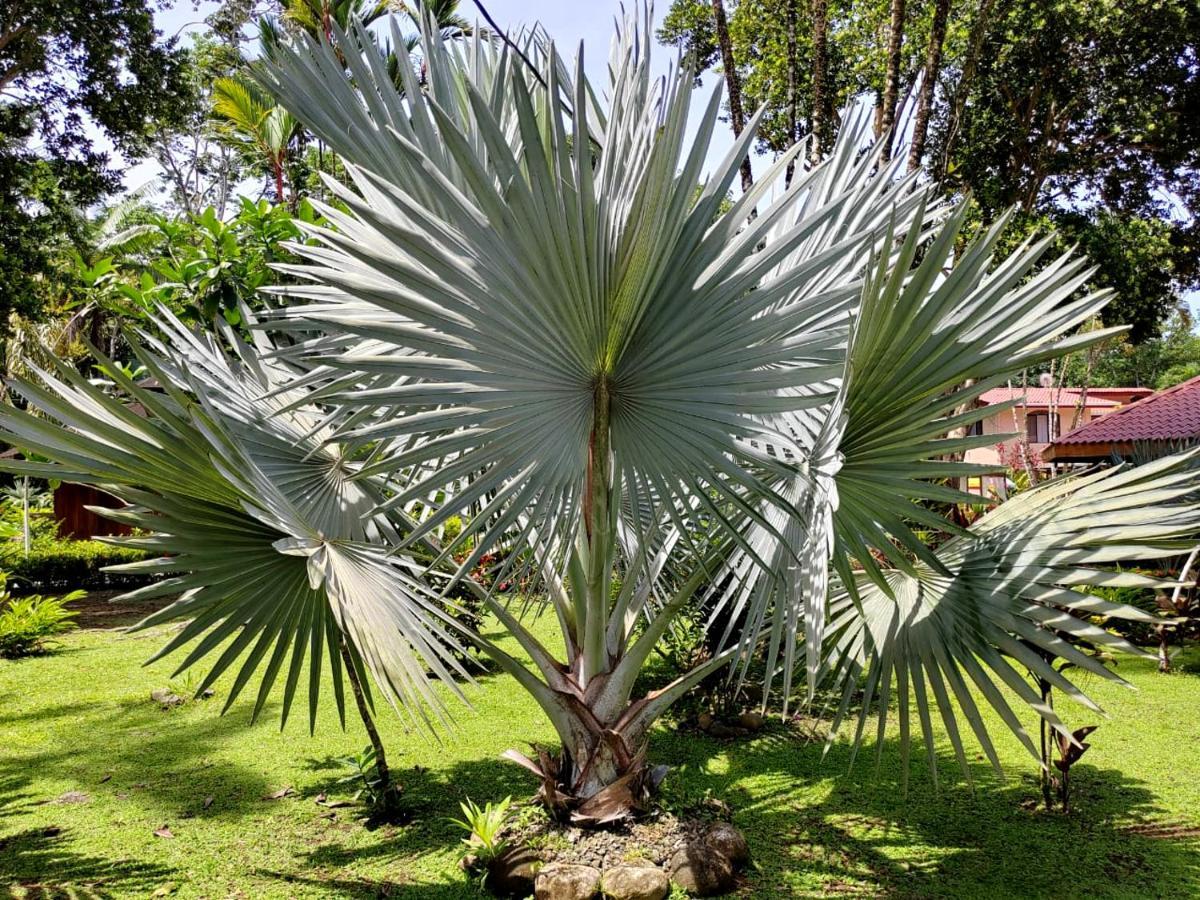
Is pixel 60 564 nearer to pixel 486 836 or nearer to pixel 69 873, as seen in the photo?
pixel 69 873

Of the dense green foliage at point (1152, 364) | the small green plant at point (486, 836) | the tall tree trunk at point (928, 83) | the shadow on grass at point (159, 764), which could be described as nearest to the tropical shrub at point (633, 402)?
the small green plant at point (486, 836)

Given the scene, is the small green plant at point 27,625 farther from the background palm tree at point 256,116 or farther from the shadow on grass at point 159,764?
the background palm tree at point 256,116

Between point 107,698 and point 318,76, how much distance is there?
20.0 ft

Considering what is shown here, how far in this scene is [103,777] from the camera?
5.06 m

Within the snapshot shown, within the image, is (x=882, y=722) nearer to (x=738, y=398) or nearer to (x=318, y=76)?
(x=738, y=398)

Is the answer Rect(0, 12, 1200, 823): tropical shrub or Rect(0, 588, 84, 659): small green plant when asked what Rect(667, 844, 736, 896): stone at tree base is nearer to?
Rect(0, 12, 1200, 823): tropical shrub

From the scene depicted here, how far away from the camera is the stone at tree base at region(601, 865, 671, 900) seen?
3.34 meters

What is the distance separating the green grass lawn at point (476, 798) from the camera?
366 cm

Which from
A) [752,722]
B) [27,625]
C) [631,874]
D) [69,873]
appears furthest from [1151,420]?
[27,625]

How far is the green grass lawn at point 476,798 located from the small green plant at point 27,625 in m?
2.18

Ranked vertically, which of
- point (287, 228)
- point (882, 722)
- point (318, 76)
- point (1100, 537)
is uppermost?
point (287, 228)

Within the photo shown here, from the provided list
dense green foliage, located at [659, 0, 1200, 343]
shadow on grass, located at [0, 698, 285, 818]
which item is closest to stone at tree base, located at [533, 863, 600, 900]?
shadow on grass, located at [0, 698, 285, 818]

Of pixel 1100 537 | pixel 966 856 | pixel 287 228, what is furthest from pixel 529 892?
pixel 287 228

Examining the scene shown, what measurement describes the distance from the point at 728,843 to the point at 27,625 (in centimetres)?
815
